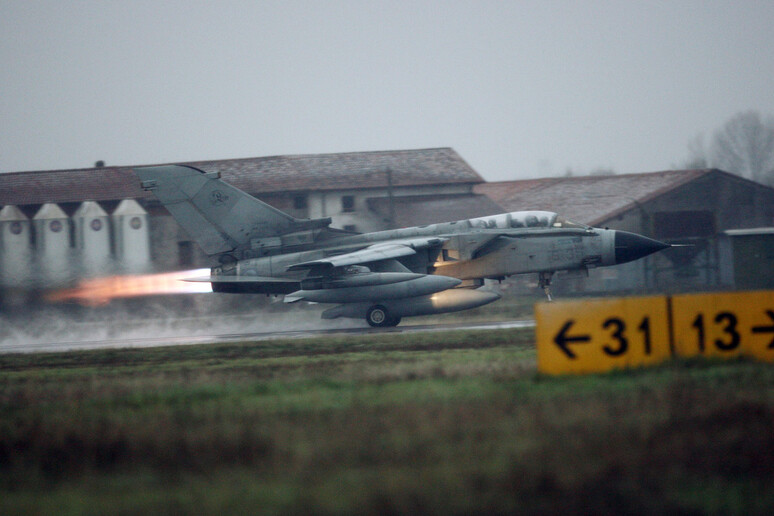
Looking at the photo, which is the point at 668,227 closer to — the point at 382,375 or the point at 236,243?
the point at 236,243

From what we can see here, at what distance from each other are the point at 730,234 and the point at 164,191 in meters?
23.7

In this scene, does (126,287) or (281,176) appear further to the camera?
(281,176)

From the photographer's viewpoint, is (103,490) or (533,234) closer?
(103,490)

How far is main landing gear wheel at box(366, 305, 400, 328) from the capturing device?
1028 inches

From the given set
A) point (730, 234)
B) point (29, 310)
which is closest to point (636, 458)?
point (29, 310)

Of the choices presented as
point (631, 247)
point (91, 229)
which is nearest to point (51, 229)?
point (91, 229)

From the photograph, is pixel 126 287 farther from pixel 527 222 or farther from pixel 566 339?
pixel 566 339

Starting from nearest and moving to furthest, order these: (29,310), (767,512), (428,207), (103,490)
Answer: (767,512) → (103,490) → (29,310) → (428,207)

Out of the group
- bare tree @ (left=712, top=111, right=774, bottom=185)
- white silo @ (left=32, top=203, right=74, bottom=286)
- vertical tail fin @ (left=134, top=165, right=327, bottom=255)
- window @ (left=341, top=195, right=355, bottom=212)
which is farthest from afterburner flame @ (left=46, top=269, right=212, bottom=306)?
bare tree @ (left=712, top=111, right=774, bottom=185)

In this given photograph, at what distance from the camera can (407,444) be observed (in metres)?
7.75

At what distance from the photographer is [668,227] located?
1554 inches

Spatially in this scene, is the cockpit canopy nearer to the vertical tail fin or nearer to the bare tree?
the vertical tail fin

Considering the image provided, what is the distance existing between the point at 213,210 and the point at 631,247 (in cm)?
1359

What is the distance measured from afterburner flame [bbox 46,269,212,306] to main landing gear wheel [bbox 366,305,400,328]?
19.6 ft
